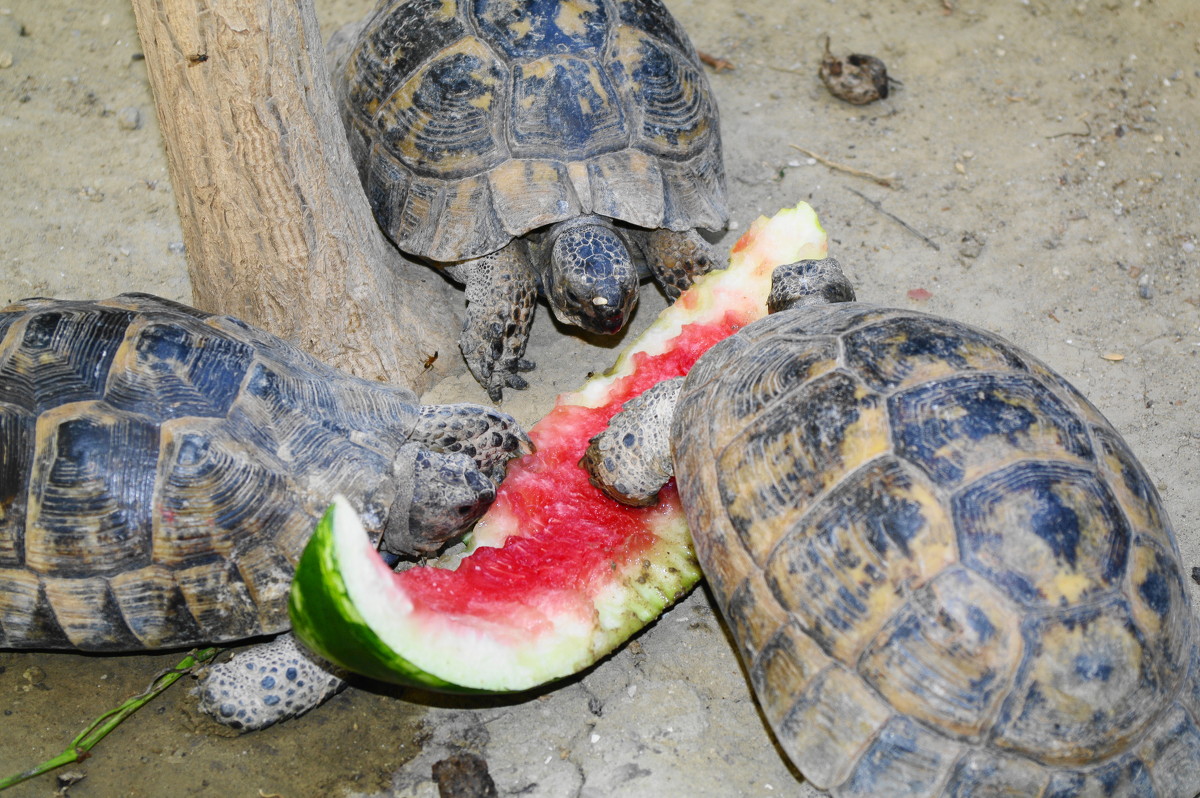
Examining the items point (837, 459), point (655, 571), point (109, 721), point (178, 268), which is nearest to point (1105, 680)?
point (837, 459)

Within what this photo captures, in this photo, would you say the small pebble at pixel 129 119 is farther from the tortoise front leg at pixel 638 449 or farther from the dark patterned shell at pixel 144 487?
the tortoise front leg at pixel 638 449

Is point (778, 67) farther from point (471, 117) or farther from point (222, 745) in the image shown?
point (222, 745)

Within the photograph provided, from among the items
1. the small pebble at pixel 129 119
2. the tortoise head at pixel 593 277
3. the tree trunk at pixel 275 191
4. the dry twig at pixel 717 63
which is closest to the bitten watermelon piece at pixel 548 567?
the tortoise head at pixel 593 277

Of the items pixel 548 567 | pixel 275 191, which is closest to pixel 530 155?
pixel 275 191

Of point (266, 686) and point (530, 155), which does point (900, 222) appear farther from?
point (266, 686)

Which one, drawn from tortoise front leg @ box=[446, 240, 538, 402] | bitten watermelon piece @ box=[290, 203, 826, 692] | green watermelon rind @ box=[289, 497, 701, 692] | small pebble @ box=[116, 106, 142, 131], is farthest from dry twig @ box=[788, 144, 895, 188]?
small pebble @ box=[116, 106, 142, 131]

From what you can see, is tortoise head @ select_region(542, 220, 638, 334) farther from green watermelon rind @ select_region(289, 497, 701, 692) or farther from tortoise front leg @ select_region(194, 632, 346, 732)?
tortoise front leg @ select_region(194, 632, 346, 732)
